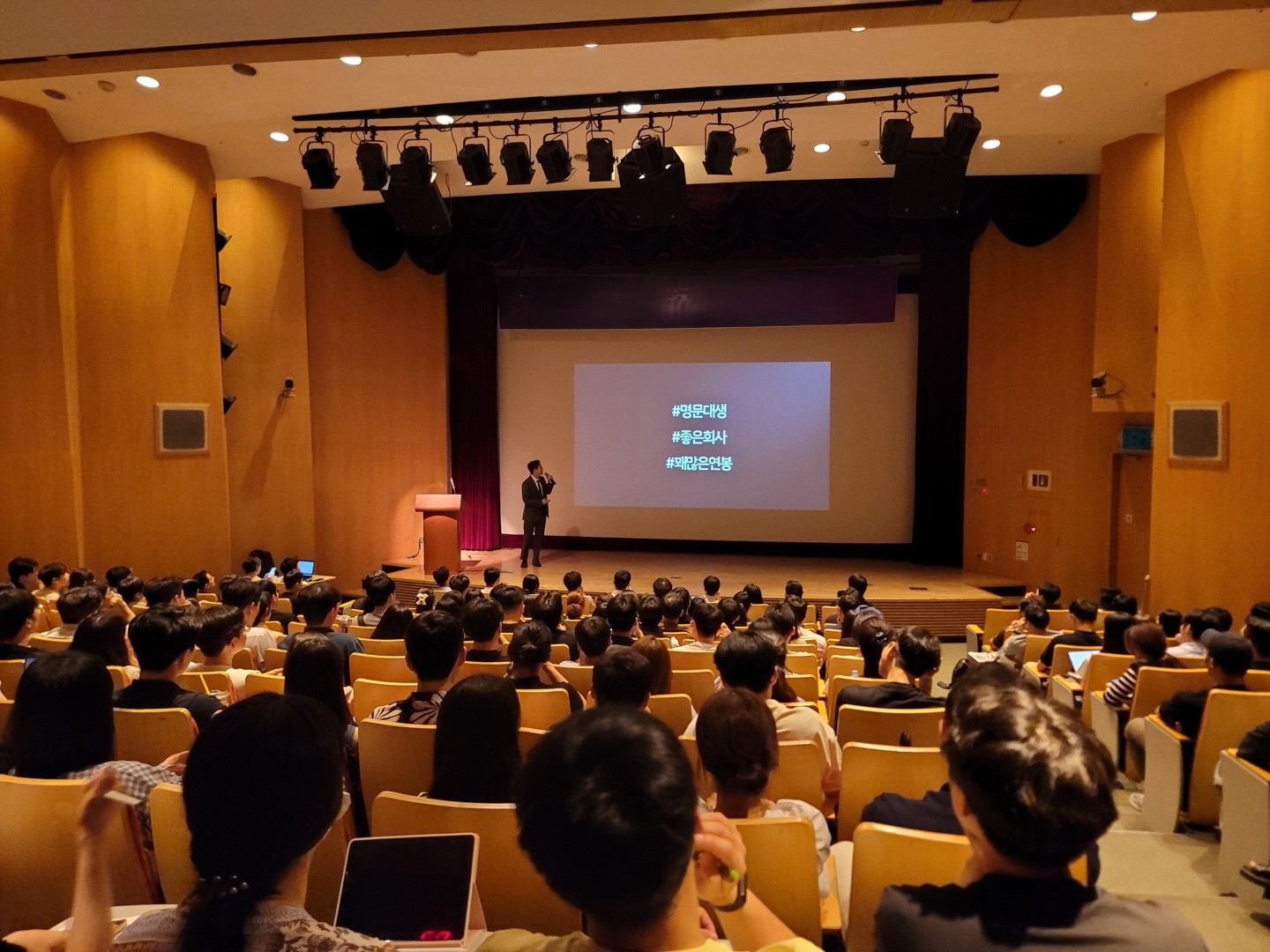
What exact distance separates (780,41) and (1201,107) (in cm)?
373

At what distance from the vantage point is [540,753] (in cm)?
109

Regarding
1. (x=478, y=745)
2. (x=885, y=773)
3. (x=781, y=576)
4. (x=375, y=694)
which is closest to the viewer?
(x=478, y=745)

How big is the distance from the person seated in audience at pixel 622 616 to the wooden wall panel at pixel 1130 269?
21.2 ft

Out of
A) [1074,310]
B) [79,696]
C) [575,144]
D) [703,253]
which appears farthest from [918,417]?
[79,696]

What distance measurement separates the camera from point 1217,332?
22.3 ft

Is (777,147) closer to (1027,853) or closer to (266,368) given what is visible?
(266,368)

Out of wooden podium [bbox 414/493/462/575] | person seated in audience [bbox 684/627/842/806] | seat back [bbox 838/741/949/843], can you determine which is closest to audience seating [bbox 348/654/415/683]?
person seated in audience [bbox 684/627/842/806]

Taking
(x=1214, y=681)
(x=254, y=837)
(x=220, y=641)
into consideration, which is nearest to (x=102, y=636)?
(x=220, y=641)

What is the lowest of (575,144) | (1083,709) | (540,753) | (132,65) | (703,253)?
(1083,709)

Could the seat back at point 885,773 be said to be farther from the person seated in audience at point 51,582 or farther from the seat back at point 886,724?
the person seated in audience at point 51,582

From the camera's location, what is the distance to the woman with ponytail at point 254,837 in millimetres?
1161

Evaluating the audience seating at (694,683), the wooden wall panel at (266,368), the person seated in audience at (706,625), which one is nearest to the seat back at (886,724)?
the audience seating at (694,683)

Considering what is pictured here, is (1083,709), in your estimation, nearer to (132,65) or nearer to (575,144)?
(132,65)

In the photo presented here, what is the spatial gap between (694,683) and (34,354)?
268 inches
